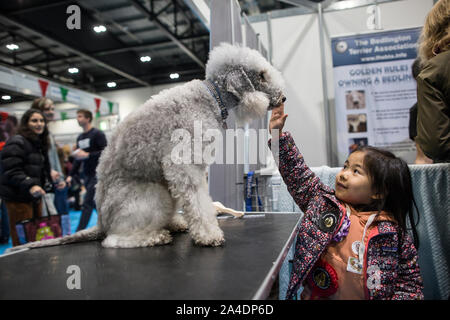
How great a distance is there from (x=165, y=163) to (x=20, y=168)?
142 centimetres

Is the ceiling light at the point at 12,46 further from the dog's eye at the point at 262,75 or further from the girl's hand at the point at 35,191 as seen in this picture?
the girl's hand at the point at 35,191

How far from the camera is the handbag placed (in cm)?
177

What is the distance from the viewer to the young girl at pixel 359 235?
39.4 inches

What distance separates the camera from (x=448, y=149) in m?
1.04

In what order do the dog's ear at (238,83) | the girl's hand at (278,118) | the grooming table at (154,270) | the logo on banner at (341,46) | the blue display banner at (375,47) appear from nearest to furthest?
the grooming table at (154,270) → the dog's ear at (238,83) → the girl's hand at (278,118) → the blue display banner at (375,47) → the logo on banner at (341,46)

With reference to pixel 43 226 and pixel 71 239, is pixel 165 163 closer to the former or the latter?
pixel 71 239

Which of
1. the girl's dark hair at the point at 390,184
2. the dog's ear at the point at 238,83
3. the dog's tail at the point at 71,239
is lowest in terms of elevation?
the dog's tail at the point at 71,239

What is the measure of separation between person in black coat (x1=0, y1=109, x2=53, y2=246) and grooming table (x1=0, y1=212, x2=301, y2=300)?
1.06 m

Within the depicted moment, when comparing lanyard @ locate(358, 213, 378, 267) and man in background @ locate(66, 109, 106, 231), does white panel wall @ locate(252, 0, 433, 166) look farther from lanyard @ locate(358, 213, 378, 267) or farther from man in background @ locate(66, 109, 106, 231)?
man in background @ locate(66, 109, 106, 231)

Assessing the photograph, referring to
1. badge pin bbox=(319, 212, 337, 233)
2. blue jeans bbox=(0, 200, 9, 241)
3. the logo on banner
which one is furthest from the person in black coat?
the logo on banner

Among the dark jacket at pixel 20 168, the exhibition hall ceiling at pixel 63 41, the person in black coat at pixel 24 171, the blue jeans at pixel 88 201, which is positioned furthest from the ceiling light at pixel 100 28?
the blue jeans at pixel 88 201

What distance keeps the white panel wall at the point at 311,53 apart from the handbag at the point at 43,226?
209cm

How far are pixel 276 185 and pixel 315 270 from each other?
80 cm
